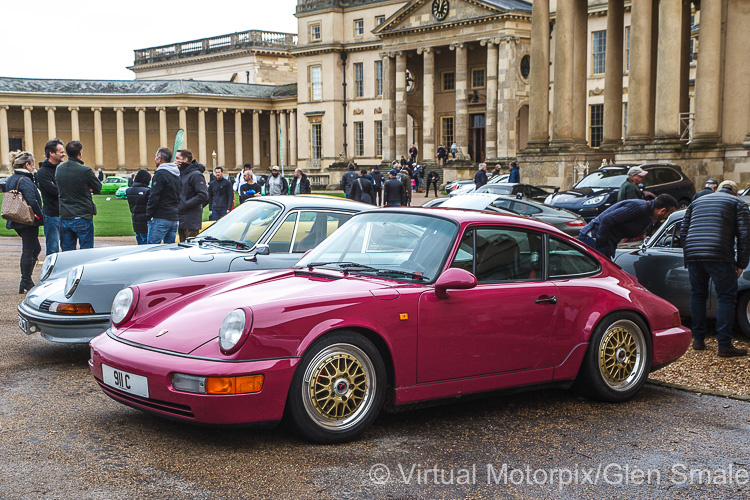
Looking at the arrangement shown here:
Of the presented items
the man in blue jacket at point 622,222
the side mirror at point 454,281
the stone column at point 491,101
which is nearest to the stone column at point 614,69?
the stone column at point 491,101

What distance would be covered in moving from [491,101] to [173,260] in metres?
51.9

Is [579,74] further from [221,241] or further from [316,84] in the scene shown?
[316,84]

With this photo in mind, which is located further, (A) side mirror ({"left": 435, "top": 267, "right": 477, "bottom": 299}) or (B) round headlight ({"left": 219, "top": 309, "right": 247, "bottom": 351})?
(A) side mirror ({"left": 435, "top": 267, "right": 477, "bottom": 299})

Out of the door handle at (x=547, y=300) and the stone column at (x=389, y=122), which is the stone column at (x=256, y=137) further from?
the door handle at (x=547, y=300)

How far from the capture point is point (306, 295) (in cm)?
520

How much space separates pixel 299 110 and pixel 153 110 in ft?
54.4

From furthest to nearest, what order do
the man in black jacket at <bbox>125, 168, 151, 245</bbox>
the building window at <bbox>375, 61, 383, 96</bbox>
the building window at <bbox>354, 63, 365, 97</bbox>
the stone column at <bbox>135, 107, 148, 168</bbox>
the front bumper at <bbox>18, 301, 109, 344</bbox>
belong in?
the stone column at <bbox>135, 107, 148, 168</bbox>
the building window at <bbox>354, 63, 365, 97</bbox>
the building window at <bbox>375, 61, 383, 96</bbox>
the man in black jacket at <bbox>125, 168, 151, 245</bbox>
the front bumper at <bbox>18, 301, 109, 344</bbox>

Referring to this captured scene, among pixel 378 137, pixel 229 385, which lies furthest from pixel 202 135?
pixel 229 385

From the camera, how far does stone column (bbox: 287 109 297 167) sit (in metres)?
82.9

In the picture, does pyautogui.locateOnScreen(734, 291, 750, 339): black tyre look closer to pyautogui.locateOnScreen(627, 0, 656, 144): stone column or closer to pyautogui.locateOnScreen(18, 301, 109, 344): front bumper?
pyautogui.locateOnScreen(18, 301, 109, 344): front bumper

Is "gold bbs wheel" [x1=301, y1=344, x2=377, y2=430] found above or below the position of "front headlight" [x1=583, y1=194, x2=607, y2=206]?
below

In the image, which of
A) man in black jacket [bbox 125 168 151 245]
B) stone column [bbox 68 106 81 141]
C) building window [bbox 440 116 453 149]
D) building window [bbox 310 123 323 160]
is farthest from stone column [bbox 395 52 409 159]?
man in black jacket [bbox 125 168 151 245]

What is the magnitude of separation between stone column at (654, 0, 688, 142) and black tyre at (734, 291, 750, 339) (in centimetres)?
2062

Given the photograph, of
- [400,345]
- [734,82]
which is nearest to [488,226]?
[400,345]
